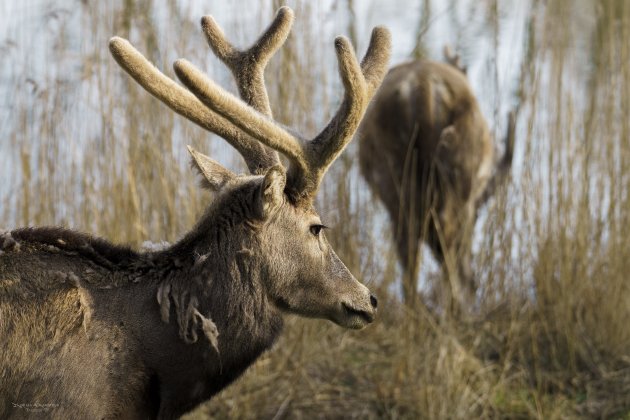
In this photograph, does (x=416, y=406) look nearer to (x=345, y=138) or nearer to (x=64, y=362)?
(x=345, y=138)

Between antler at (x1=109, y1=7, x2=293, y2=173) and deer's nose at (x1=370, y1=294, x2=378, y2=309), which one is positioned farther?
deer's nose at (x1=370, y1=294, x2=378, y2=309)

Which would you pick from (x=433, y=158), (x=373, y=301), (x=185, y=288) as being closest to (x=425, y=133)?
(x=433, y=158)

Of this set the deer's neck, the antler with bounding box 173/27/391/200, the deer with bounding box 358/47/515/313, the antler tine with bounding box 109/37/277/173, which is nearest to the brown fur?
the deer's neck

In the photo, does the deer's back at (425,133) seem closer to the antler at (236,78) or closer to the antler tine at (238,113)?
the antler at (236,78)

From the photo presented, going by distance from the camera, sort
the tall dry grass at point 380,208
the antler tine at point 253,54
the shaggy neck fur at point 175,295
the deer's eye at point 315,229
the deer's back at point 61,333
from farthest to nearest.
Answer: the tall dry grass at point 380,208, the antler tine at point 253,54, the deer's eye at point 315,229, the shaggy neck fur at point 175,295, the deer's back at point 61,333

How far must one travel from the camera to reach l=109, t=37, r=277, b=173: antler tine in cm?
285

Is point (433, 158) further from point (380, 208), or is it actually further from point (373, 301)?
point (373, 301)

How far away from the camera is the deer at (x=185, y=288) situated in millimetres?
2828

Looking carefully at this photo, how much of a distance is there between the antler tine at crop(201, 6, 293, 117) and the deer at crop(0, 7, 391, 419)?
280mm

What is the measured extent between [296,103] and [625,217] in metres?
1.88

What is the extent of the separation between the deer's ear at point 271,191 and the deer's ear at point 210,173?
25cm

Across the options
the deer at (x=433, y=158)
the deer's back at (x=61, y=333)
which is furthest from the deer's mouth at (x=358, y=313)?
the deer at (x=433, y=158)

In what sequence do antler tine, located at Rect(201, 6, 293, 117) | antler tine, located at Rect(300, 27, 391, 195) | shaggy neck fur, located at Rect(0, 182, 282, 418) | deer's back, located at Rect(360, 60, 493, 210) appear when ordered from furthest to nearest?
deer's back, located at Rect(360, 60, 493, 210)
antler tine, located at Rect(201, 6, 293, 117)
antler tine, located at Rect(300, 27, 391, 195)
shaggy neck fur, located at Rect(0, 182, 282, 418)

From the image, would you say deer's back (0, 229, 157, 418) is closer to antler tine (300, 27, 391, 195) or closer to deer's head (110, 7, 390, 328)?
deer's head (110, 7, 390, 328)
